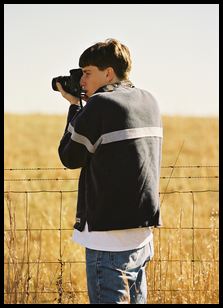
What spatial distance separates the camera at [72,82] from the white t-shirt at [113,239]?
2.31 feet

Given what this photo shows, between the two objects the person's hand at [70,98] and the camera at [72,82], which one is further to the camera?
the person's hand at [70,98]

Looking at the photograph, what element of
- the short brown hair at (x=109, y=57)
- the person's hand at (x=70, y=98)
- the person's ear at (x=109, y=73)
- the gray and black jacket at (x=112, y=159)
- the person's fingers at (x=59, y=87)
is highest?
the short brown hair at (x=109, y=57)

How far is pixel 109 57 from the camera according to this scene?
332 cm

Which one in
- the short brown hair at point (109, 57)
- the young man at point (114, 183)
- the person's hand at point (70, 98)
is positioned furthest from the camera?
the person's hand at point (70, 98)

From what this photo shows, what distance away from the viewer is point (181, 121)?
89.2 ft

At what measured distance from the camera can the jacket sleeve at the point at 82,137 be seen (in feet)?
10.3

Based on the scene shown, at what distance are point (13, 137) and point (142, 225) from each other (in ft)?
61.1

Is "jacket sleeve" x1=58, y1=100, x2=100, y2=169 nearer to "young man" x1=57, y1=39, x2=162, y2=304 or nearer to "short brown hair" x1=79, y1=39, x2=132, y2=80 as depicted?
"young man" x1=57, y1=39, x2=162, y2=304

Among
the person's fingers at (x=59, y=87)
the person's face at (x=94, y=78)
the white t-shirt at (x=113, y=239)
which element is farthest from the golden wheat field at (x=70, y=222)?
the white t-shirt at (x=113, y=239)

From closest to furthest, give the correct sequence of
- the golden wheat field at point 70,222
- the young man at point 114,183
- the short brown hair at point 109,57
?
the young man at point 114,183 → the short brown hair at point 109,57 → the golden wheat field at point 70,222

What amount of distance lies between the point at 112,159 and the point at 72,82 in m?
0.52

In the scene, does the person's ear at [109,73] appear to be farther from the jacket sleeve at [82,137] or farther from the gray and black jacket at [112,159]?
the jacket sleeve at [82,137]
